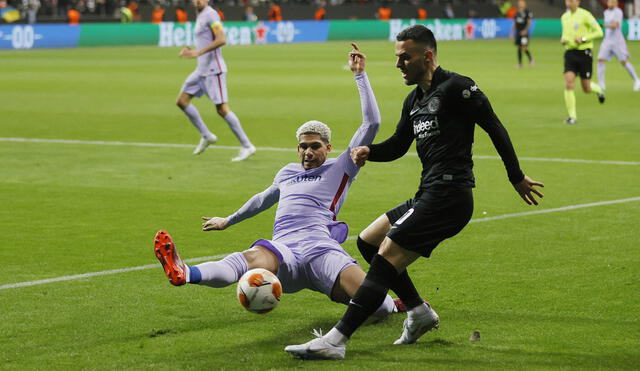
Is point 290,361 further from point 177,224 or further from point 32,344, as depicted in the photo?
point 177,224

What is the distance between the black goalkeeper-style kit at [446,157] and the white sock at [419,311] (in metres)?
0.35

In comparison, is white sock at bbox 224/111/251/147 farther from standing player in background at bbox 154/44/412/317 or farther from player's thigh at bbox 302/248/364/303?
player's thigh at bbox 302/248/364/303

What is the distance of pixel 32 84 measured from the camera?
28.9 meters

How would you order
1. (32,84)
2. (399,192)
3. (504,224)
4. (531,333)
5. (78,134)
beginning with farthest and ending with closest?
(32,84), (78,134), (399,192), (504,224), (531,333)

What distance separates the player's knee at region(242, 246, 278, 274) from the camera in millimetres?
6832

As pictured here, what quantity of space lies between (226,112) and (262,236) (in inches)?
239

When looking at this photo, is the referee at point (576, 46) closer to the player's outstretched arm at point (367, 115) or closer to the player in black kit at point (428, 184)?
the player's outstretched arm at point (367, 115)

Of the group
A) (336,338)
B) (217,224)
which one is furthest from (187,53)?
(336,338)

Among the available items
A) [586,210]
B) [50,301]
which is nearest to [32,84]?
[586,210]

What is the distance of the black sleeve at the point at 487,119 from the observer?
620 centimetres

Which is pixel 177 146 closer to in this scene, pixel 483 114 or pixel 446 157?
pixel 446 157

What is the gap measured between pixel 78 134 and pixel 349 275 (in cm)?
1275

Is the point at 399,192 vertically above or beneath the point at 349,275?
beneath

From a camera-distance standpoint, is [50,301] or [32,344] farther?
[50,301]
